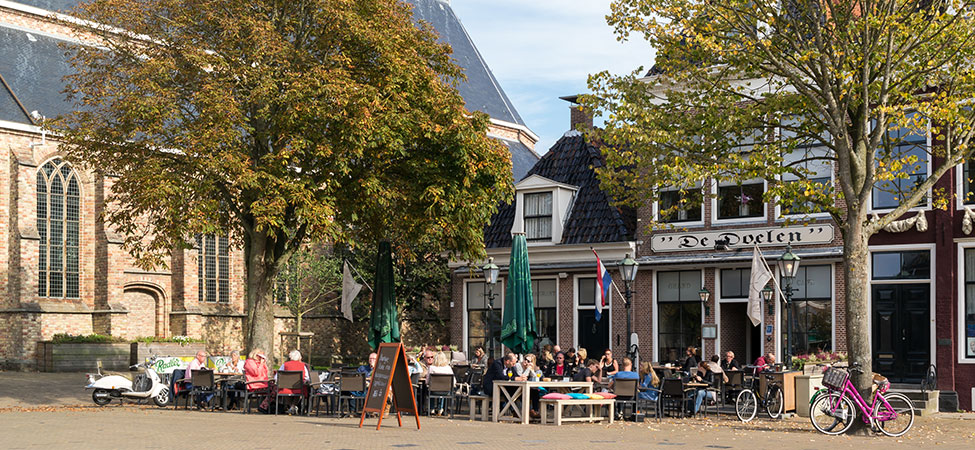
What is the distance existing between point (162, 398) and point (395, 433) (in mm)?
8048

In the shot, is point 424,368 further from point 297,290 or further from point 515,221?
point 297,290

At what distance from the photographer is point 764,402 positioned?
1948 cm

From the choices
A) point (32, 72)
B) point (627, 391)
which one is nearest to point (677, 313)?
point (627, 391)

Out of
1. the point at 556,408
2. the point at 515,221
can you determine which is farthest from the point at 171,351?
the point at 556,408

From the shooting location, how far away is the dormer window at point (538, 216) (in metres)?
31.4

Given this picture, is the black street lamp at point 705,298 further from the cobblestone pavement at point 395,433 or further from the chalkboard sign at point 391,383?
the chalkboard sign at point 391,383

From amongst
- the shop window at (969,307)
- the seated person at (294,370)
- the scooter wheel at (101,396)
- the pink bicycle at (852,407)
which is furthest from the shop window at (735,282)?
the scooter wheel at (101,396)

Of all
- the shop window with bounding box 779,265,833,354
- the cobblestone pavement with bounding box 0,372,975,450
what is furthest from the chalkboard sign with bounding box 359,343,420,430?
the shop window with bounding box 779,265,833,354

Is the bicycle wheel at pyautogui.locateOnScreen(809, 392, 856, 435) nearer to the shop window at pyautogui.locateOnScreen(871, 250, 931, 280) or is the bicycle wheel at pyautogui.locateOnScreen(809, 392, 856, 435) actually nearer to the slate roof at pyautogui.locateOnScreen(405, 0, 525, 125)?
Result: the shop window at pyautogui.locateOnScreen(871, 250, 931, 280)

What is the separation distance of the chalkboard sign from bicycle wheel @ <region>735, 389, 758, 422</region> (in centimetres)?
582

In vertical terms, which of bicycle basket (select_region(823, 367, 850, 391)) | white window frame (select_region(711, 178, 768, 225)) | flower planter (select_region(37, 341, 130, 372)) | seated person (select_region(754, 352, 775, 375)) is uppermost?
white window frame (select_region(711, 178, 768, 225))

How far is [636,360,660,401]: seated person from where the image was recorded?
18609 millimetres

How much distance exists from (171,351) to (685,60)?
83.6ft

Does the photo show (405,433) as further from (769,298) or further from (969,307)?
(969,307)
